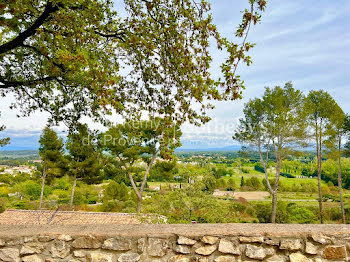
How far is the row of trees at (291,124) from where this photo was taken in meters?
14.0

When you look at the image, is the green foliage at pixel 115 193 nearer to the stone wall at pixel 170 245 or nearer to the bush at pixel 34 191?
the bush at pixel 34 191

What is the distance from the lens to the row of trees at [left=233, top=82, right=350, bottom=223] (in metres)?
14.0

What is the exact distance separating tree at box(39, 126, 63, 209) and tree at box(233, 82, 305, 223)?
13.5 meters

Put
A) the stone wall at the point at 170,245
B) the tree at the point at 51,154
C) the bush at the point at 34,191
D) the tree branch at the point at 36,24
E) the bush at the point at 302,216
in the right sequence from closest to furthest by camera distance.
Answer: the stone wall at the point at 170,245, the tree branch at the point at 36,24, the bush at the point at 302,216, the tree at the point at 51,154, the bush at the point at 34,191

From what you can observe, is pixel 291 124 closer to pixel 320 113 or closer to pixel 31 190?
pixel 320 113

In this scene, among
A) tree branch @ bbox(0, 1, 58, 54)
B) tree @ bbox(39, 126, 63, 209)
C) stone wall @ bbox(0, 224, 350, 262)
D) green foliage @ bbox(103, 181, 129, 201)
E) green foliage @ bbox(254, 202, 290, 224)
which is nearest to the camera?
stone wall @ bbox(0, 224, 350, 262)

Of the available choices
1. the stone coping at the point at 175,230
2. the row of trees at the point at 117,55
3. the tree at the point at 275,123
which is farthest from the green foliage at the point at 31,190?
the stone coping at the point at 175,230

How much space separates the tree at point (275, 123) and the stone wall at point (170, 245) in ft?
43.6

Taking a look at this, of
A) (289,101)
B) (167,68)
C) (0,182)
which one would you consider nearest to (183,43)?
(167,68)

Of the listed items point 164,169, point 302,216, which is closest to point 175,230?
point 164,169

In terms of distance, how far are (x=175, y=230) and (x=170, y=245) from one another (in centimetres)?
11

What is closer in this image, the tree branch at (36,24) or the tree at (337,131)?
the tree branch at (36,24)

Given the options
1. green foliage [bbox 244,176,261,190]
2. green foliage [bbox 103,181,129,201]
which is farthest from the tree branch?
green foliage [bbox 244,176,261,190]

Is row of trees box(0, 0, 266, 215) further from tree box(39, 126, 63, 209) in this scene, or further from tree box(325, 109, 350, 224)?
tree box(325, 109, 350, 224)
